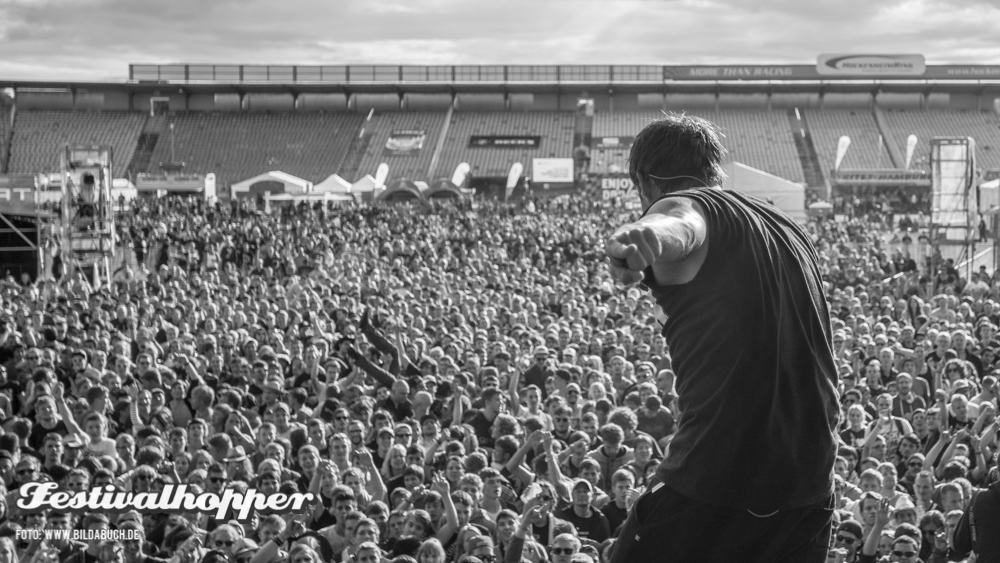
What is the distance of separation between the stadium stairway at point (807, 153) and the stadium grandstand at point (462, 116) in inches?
4.4

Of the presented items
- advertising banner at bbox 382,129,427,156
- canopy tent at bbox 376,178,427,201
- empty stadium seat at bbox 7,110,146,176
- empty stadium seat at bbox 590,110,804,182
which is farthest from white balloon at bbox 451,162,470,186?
empty stadium seat at bbox 7,110,146,176

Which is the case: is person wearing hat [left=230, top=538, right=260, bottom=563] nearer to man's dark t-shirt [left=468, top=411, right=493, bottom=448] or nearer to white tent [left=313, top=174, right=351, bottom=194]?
man's dark t-shirt [left=468, top=411, right=493, bottom=448]

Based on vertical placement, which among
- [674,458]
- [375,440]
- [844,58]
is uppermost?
[844,58]

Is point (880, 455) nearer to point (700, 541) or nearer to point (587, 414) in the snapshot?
point (587, 414)

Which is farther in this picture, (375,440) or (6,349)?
(6,349)

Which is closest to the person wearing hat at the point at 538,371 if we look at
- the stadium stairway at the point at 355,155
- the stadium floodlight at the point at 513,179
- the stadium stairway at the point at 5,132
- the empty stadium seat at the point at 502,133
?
the stadium floodlight at the point at 513,179

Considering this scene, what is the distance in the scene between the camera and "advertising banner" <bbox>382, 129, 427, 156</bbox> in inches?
2105

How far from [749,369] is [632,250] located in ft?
1.48

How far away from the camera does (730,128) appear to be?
53.2m

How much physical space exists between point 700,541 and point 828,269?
17683 millimetres

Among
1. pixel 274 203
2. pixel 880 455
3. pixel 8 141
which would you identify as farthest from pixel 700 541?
pixel 8 141

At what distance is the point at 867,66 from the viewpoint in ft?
189

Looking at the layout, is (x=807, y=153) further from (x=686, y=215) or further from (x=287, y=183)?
(x=686, y=215)

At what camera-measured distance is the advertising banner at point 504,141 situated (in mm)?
53469
